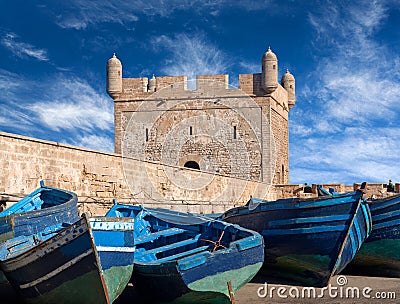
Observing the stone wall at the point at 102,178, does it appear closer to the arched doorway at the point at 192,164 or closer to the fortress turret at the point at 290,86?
the arched doorway at the point at 192,164

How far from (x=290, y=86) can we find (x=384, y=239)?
16.8 meters

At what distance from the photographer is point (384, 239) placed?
8.64 meters

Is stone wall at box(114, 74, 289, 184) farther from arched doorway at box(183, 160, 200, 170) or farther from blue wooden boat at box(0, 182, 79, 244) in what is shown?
blue wooden boat at box(0, 182, 79, 244)

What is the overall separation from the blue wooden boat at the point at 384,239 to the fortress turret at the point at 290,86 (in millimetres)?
16301

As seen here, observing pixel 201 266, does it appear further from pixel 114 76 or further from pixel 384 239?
pixel 114 76

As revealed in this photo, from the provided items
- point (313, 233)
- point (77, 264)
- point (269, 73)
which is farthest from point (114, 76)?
point (77, 264)

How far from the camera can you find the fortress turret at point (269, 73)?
68.3 feet

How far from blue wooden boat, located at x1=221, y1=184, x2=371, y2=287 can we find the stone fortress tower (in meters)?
13.4

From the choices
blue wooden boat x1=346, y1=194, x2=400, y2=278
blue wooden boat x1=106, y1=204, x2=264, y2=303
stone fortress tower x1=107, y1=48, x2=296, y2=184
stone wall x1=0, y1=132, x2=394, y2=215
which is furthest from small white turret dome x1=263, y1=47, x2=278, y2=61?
blue wooden boat x1=106, y1=204, x2=264, y2=303

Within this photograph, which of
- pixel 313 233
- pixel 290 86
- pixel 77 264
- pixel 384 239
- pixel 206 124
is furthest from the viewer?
pixel 290 86

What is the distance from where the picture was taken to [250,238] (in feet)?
18.6

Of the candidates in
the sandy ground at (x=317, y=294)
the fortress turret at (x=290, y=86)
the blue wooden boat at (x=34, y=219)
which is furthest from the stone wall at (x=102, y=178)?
the fortress turret at (x=290, y=86)

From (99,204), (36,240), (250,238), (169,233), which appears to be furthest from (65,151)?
(250,238)

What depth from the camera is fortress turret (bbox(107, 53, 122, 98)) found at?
21.8m
